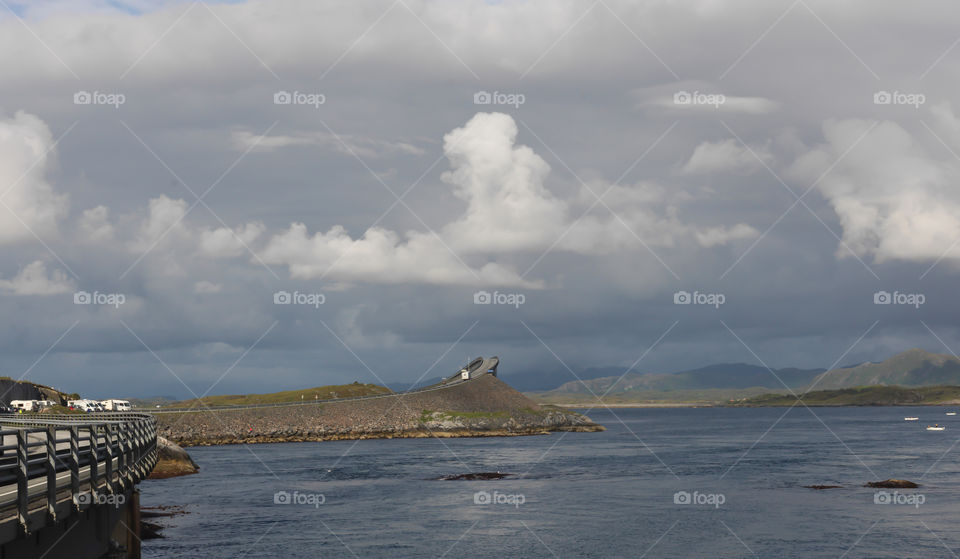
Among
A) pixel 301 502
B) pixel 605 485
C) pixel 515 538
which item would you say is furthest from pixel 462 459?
pixel 515 538

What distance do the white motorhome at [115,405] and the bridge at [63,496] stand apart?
136 metres

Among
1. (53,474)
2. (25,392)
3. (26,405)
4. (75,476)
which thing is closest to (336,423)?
(25,392)

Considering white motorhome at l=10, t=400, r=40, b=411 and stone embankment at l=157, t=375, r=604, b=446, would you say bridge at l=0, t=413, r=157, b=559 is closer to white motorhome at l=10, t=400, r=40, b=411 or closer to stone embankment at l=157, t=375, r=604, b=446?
white motorhome at l=10, t=400, r=40, b=411

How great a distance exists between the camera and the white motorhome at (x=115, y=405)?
158 m

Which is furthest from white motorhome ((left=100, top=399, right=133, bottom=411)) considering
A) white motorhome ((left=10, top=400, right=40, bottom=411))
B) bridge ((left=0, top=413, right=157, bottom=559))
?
bridge ((left=0, top=413, right=157, bottom=559))

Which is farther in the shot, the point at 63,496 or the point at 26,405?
the point at 26,405

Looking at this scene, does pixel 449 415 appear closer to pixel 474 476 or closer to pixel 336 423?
pixel 336 423

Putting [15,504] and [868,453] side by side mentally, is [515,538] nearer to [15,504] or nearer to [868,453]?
[15,504]

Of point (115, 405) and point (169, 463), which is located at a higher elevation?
point (115, 405)

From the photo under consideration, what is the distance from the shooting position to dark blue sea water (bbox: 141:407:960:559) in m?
54.4

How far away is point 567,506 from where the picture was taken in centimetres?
7219

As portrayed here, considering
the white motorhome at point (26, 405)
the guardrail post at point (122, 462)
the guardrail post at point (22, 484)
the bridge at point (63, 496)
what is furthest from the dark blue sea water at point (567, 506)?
the guardrail post at point (22, 484)

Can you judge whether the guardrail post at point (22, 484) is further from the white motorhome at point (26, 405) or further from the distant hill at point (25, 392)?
the distant hill at point (25, 392)

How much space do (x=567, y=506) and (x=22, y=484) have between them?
197ft
